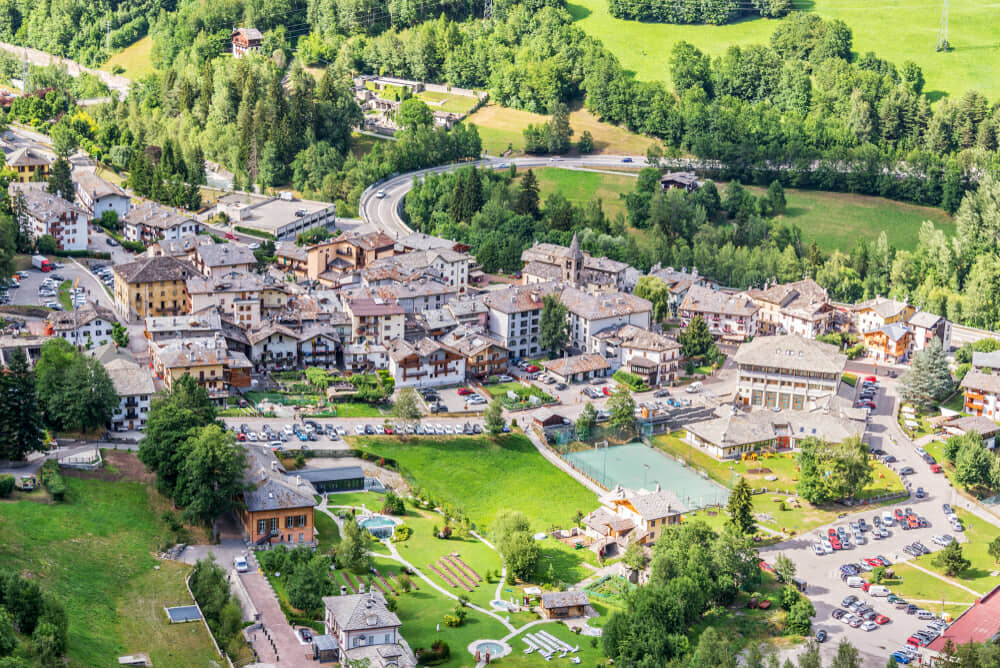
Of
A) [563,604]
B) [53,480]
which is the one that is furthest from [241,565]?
[563,604]

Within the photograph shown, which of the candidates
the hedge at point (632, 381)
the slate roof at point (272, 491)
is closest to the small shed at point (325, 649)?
the slate roof at point (272, 491)

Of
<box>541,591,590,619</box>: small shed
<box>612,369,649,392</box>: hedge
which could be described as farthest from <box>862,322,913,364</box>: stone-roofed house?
<box>541,591,590,619</box>: small shed

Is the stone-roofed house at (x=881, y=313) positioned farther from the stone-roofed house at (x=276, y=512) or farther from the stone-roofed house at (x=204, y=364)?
the stone-roofed house at (x=276, y=512)

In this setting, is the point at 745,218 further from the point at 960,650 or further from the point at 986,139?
the point at 960,650

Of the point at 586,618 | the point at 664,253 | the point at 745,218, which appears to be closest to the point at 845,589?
the point at 586,618

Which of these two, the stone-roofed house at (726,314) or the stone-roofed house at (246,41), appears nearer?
the stone-roofed house at (726,314)

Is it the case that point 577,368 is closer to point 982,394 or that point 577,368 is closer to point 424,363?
point 424,363
